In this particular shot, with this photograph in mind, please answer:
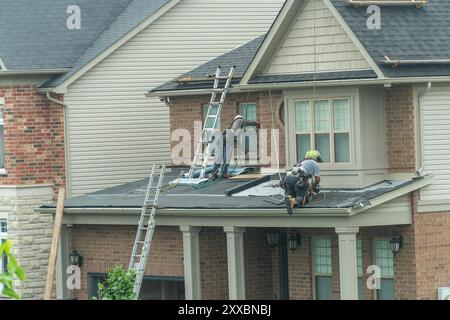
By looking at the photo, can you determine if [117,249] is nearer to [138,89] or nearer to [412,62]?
[138,89]

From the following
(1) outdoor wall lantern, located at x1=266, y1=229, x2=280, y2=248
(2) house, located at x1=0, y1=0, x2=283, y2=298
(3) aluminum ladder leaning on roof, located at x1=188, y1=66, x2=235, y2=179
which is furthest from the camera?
(2) house, located at x1=0, y1=0, x2=283, y2=298

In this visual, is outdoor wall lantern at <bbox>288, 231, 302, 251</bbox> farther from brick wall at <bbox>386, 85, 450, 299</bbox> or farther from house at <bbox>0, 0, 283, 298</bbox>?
house at <bbox>0, 0, 283, 298</bbox>

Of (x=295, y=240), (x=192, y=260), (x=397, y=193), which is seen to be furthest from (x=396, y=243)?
(x=192, y=260)

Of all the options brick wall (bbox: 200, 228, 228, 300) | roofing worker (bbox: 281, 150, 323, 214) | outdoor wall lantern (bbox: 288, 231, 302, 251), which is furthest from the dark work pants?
brick wall (bbox: 200, 228, 228, 300)

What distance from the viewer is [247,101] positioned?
32500 millimetres

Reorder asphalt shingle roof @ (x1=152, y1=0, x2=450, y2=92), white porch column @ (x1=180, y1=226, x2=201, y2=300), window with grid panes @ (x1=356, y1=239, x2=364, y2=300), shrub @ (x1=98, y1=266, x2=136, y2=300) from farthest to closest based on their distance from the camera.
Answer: white porch column @ (x1=180, y1=226, x2=201, y2=300) < window with grid panes @ (x1=356, y1=239, x2=364, y2=300) < asphalt shingle roof @ (x1=152, y1=0, x2=450, y2=92) < shrub @ (x1=98, y1=266, x2=136, y2=300)

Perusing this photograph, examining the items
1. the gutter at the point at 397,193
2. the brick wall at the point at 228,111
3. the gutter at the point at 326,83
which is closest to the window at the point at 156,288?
the brick wall at the point at 228,111

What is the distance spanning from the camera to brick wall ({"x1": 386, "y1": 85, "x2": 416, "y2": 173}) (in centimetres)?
2819


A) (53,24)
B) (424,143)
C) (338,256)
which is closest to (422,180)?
(424,143)

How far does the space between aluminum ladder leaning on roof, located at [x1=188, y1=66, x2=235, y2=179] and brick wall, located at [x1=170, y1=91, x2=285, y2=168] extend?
13.8 inches

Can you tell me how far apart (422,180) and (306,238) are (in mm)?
3333

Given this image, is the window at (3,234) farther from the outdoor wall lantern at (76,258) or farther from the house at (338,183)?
the house at (338,183)

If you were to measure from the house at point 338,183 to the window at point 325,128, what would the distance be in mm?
25
